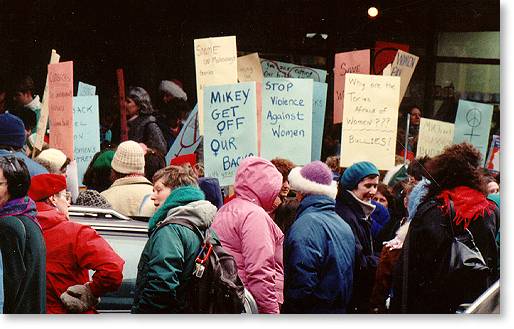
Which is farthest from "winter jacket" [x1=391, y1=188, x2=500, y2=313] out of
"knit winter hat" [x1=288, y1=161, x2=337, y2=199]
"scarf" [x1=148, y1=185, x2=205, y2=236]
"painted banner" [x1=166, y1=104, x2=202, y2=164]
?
"painted banner" [x1=166, y1=104, x2=202, y2=164]

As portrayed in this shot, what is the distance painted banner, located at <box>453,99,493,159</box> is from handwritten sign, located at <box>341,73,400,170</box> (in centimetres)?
45

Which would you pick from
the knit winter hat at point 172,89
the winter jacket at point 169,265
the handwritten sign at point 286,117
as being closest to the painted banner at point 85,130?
the knit winter hat at point 172,89

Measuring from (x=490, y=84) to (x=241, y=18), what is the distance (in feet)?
4.74

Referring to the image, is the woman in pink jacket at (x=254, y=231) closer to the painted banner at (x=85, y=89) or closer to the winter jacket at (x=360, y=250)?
the winter jacket at (x=360, y=250)

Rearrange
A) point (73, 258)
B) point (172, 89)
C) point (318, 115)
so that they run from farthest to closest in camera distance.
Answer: point (318, 115), point (172, 89), point (73, 258)

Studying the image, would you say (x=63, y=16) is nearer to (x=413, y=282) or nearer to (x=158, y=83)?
(x=158, y=83)

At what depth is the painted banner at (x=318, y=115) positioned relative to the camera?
6.34 metres

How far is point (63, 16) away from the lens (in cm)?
577

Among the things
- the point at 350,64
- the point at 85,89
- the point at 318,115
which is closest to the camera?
the point at 85,89

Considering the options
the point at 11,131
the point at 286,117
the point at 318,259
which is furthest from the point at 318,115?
the point at 11,131

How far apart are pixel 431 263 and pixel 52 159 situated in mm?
2060

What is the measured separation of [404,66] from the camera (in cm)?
622

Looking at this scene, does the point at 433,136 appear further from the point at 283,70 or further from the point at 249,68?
the point at 249,68

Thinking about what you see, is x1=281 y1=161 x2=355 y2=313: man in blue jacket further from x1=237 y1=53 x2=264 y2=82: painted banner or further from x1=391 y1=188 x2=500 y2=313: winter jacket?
x1=237 y1=53 x2=264 y2=82: painted banner
